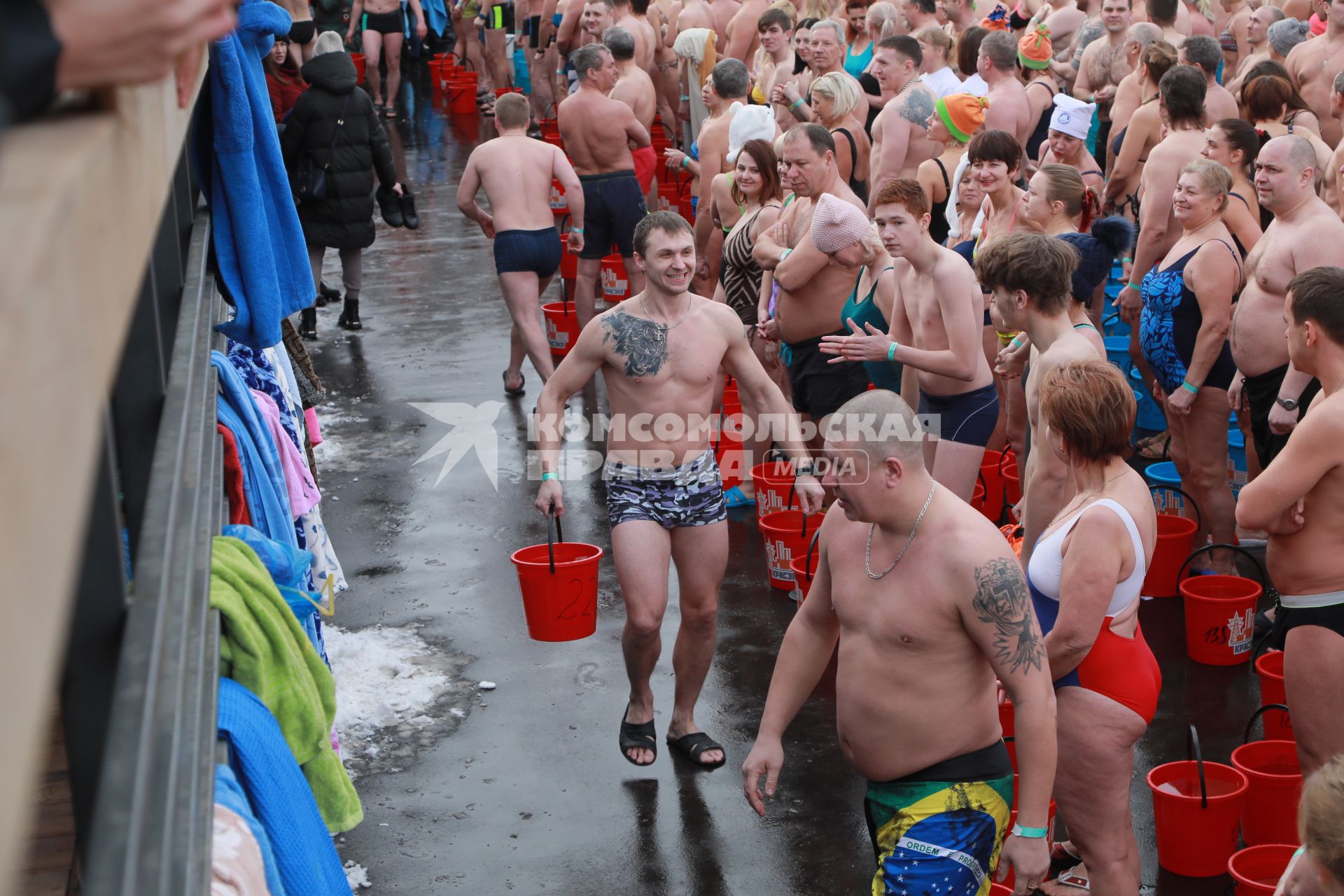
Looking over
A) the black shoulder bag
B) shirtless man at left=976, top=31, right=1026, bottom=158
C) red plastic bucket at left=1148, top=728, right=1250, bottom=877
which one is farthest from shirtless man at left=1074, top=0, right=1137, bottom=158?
red plastic bucket at left=1148, top=728, right=1250, bottom=877

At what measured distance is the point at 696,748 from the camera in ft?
18.5

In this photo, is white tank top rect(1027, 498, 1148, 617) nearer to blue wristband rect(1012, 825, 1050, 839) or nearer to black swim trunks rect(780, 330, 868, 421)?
blue wristband rect(1012, 825, 1050, 839)

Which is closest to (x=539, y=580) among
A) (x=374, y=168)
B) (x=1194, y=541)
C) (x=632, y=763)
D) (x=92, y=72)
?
(x=632, y=763)

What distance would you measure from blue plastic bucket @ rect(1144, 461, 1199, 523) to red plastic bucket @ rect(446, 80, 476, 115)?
61.2 ft

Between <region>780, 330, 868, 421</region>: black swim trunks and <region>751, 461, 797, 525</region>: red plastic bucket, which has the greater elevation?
<region>780, 330, 868, 421</region>: black swim trunks

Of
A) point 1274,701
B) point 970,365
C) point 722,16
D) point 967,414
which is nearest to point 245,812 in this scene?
point 1274,701

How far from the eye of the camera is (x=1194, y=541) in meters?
7.14

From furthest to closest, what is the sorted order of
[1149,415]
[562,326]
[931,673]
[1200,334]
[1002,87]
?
1. [562,326]
2. [1002,87]
3. [1149,415]
4. [1200,334]
5. [931,673]

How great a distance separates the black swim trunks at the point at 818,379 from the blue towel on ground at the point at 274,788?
5007 millimetres

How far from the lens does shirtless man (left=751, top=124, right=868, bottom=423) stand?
728 cm

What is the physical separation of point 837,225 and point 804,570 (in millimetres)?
1797

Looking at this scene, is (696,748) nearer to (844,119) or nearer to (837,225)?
(837,225)

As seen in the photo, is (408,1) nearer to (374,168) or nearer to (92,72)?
(374,168)

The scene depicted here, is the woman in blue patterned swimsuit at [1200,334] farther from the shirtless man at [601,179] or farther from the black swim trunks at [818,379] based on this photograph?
the shirtless man at [601,179]
